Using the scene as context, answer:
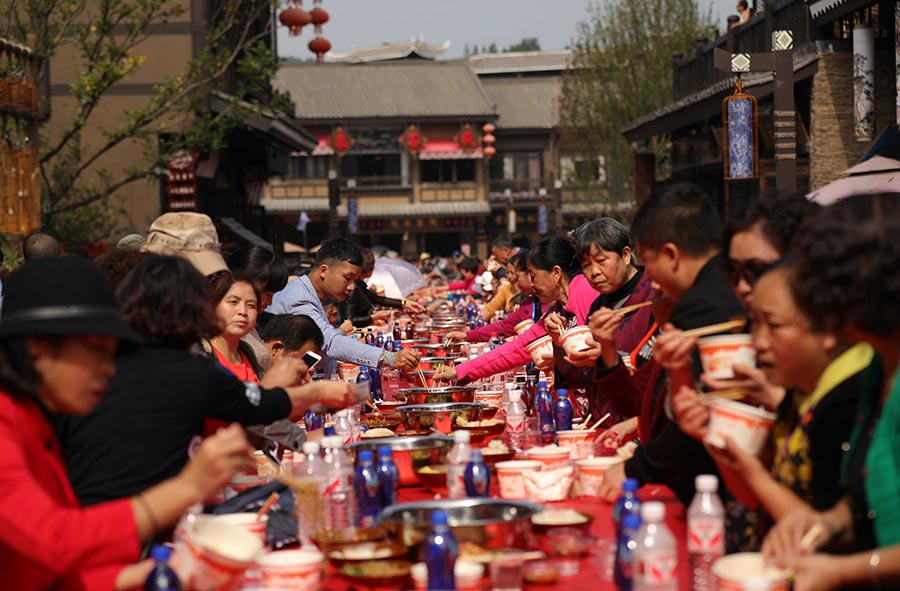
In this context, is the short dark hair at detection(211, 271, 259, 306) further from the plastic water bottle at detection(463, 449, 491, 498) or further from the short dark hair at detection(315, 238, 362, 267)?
the short dark hair at detection(315, 238, 362, 267)

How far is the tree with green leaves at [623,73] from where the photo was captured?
36625 mm

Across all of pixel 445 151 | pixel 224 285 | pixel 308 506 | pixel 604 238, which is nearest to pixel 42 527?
pixel 308 506

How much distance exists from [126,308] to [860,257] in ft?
8.13

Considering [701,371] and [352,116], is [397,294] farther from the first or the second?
[352,116]

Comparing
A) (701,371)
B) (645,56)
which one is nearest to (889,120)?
(701,371)

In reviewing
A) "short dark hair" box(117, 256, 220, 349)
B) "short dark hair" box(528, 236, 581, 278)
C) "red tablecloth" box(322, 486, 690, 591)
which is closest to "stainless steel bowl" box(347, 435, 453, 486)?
"red tablecloth" box(322, 486, 690, 591)

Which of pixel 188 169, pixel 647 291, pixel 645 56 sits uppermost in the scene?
pixel 645 56

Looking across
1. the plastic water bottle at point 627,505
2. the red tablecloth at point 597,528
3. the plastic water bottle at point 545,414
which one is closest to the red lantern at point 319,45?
the plastic water bottle at point 545,414

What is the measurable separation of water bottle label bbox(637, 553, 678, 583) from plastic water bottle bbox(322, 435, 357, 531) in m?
1.48

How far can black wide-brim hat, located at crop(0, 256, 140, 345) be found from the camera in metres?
3.37

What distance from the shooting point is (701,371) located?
13.9ft

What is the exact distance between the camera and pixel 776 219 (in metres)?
4.50

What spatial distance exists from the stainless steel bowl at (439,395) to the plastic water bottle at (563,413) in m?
1.02

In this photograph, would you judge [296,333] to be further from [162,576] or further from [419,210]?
[419,210]
